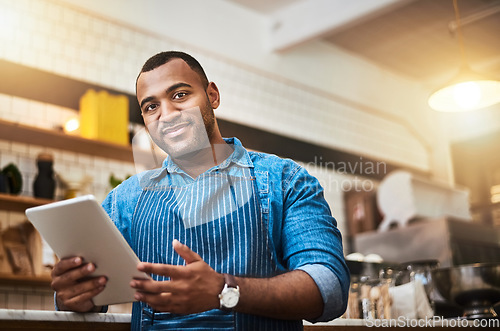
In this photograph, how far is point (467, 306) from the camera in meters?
2.60

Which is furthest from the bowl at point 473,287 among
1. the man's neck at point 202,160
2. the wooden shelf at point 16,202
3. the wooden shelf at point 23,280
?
the wooden shelf at point 16,202

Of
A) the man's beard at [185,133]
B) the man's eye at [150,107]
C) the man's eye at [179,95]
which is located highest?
the man's eye at [179,95]

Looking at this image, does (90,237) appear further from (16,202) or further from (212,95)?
(16,202)

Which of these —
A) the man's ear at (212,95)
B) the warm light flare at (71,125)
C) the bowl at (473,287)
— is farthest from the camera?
the warm light flare at (71,125)

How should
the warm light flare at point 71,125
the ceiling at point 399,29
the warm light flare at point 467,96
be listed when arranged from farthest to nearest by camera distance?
the ceiling at point 399,29, the warm light flare at point 467,96, the warm light flare at point 71,125

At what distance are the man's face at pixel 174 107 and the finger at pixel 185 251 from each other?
25 centimetres

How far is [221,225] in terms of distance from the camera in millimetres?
1232

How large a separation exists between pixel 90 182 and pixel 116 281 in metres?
2.62

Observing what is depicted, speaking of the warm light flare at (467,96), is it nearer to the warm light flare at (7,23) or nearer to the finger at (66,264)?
the warm light flare at (7,23)

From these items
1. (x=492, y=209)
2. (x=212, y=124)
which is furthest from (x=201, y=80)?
(x=492, y=209)

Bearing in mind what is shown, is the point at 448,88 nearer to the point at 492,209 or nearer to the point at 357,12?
the point at 357,12

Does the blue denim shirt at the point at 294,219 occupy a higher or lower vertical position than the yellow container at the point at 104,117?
lower

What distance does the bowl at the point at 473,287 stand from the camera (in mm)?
2510

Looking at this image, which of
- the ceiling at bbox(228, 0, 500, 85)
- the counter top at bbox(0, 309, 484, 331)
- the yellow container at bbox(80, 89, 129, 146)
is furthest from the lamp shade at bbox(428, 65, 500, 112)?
the counter top at bbox(0, 309, 484, 331)
